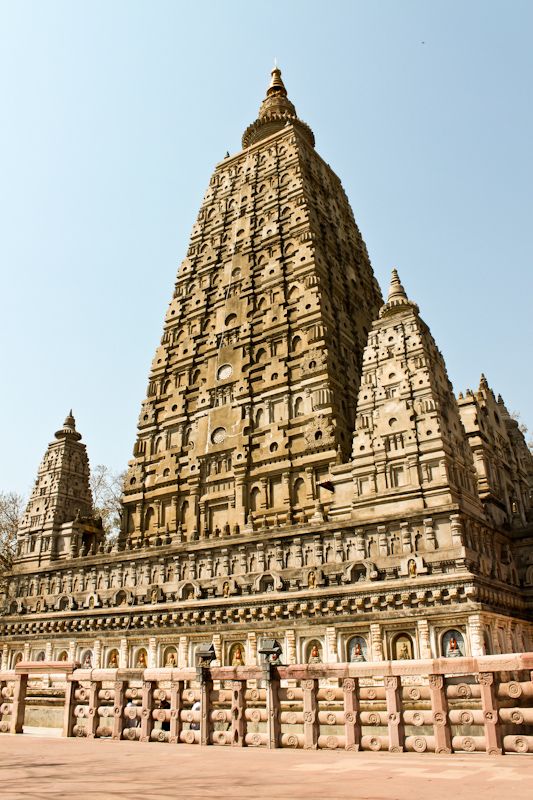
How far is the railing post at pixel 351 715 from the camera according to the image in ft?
41.7

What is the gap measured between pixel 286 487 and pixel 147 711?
1605 cm

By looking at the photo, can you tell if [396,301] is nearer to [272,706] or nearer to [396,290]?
Result: [396,290]

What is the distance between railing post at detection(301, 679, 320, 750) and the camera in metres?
13.2

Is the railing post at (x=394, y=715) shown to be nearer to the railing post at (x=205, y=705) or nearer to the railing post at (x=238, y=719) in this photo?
the railing post at (x=238, y=719)

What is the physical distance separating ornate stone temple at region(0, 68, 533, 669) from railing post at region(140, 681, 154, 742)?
Answer: 9847 millimetres

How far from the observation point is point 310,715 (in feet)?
44.0

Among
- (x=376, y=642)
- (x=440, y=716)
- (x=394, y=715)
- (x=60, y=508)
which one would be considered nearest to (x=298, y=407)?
(x=376, y=642)

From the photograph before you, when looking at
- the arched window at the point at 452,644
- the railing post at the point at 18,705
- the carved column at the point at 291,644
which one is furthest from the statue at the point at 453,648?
the railing post at the point at 18,705

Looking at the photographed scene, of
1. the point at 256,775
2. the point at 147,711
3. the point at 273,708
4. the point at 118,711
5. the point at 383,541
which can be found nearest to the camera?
the point at 256,775

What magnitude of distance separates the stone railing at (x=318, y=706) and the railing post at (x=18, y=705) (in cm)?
3

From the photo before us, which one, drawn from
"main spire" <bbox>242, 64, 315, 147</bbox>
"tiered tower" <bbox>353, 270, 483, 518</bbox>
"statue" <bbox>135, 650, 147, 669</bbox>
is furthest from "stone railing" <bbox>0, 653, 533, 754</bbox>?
"main spire" <bbox>242, 64, 315, 147</bbox>

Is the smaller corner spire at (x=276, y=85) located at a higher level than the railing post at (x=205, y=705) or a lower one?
higher

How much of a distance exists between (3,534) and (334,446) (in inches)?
1199

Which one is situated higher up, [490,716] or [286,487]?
[286,487]
